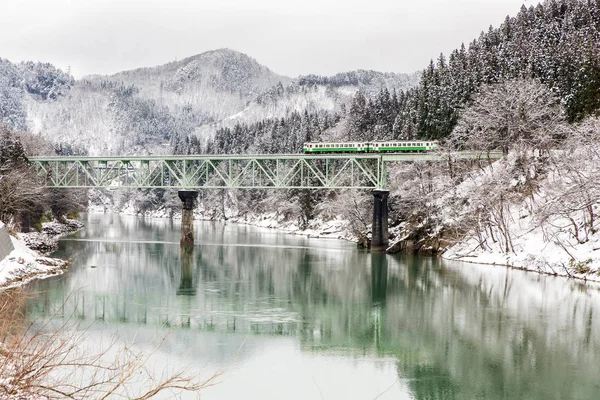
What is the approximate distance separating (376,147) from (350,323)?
145 feet

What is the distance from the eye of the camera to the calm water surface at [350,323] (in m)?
18.3

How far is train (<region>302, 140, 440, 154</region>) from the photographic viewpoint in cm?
6541

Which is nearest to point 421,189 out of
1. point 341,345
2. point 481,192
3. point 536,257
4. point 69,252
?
point 481,192

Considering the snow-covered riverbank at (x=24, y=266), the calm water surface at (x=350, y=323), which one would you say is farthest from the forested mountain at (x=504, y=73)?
the snow-covered riverbank at (x=24, y=266)

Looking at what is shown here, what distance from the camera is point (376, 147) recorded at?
69.6 meters

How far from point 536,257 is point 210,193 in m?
103

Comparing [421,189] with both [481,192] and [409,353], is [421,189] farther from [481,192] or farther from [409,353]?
[409,353]

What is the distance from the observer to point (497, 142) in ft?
191

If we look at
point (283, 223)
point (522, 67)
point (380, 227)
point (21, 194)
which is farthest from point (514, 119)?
point (283, 223)

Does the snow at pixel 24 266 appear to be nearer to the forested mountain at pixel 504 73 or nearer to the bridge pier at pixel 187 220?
the bridge pier at pixel 187 220

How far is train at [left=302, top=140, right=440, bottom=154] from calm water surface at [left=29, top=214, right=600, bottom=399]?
62.5ft

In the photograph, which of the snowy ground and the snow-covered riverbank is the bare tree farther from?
the snow-covered riverbank

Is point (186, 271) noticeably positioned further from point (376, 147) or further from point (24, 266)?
point (376, 147)

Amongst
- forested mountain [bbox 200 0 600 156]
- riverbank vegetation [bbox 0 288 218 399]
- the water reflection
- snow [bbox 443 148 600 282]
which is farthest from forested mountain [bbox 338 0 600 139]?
riverbank vegetation [bbox 0 288 218 399]
